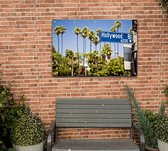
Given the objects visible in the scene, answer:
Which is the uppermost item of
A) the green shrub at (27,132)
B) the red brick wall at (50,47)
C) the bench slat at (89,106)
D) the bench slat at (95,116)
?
the red brick wall at (50,47)

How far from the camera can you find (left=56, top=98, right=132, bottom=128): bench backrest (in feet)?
16.8

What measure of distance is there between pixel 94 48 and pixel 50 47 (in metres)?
0.70

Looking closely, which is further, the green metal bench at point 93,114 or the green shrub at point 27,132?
the green metal bench at point 93,114

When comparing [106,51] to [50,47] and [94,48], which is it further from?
[50,47]

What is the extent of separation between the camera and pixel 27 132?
15.6 ft

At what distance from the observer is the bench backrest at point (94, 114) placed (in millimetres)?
5109

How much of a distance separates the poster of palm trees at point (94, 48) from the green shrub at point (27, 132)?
2.84ft

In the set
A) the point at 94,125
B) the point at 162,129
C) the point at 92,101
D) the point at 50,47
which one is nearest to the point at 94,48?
the point at 50,47

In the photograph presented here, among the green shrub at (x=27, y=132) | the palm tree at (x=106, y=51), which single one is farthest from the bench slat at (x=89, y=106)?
the palm tree at (x=106, y=51)

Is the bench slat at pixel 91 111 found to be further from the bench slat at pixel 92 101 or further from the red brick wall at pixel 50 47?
the red brick wall at pixel 50 47

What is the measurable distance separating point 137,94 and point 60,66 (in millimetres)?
1319

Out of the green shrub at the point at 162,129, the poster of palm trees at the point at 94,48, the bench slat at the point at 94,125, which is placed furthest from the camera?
the poster of palm trees at the point at 94,48

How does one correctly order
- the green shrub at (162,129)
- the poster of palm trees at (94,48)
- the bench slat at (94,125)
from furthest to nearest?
the poster of palm trees at (94,48) → the bench slat at (94,125) → the green shrub at (162,129)

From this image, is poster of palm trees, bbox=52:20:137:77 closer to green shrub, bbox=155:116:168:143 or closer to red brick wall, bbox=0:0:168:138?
red brick wall, bbox=0:0:168:138
